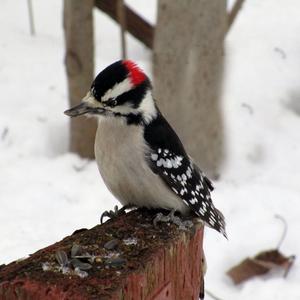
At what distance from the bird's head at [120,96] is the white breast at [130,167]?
0.18ft

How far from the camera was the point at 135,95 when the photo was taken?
10.3ft

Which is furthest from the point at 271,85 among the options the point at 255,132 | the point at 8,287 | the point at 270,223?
the point at 8,287

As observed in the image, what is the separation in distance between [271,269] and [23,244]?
151 cm

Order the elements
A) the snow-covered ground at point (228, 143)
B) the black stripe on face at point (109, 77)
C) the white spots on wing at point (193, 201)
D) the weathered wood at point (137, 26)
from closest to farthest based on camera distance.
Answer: the black stripe on face at point (109, 77), the white spots on wing at point (193, 201), the snow-covered ground at point (228, 143), the weathered wood at point (137, 26)

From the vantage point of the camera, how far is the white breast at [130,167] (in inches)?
124

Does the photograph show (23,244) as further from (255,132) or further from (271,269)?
(255,132)

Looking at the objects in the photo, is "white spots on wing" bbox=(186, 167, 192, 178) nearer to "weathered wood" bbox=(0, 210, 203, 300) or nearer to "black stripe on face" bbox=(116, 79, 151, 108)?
"black stripe on face" bbox=(116, 79, 151, 108)

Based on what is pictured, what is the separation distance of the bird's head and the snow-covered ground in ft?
5.75

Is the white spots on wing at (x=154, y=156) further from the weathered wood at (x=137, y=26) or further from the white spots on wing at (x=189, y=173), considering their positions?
the weathered wood at (x=137, y=26)

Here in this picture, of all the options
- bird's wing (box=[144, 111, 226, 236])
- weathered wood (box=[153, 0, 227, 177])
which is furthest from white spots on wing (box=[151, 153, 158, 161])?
weathered wood (box=[153, 0, 227, 177])

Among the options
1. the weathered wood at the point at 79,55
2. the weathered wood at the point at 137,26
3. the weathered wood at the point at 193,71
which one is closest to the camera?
the weathered wood at the point at 193,71

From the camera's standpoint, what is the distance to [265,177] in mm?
5980

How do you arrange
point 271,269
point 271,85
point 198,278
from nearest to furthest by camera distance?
point 198,278
point 271,269
point 271,85

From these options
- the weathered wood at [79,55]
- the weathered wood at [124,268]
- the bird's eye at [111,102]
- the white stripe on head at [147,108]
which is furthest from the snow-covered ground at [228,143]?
the weathered wood at [124,268]
